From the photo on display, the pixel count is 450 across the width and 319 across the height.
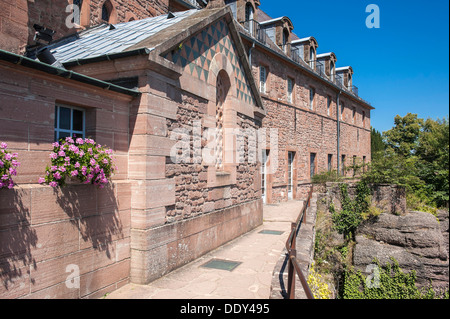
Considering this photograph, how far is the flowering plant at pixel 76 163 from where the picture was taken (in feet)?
11.6

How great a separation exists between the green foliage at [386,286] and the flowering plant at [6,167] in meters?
9.31

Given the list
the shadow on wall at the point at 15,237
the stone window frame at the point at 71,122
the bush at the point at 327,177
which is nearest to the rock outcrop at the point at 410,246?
the bush at the point at 327,177

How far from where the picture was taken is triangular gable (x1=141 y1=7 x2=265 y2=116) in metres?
5.24

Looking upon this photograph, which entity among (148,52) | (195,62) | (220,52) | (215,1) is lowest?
(148,52)

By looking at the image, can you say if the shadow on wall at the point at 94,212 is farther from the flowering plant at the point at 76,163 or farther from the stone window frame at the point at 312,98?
the stone window frame at the point at 312,98

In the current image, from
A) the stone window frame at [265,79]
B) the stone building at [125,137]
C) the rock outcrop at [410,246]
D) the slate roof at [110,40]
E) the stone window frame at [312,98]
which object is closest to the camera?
the stone building at [125,137]

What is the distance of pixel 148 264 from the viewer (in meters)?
4.70

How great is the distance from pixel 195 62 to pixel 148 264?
350 cm

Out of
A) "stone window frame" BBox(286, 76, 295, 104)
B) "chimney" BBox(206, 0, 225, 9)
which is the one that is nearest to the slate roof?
"chimney" BBox(206, 0, 225, 9)

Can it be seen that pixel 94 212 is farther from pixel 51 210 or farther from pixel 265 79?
pixel 265 79

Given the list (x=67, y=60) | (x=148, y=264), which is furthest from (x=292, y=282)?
(x=67, y=60)

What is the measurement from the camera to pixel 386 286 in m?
9.90

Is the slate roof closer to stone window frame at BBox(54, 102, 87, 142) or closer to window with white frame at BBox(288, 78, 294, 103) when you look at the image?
stone window frame at BBox(54, 102, 87, 142)
